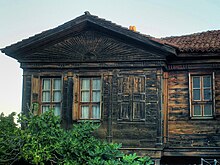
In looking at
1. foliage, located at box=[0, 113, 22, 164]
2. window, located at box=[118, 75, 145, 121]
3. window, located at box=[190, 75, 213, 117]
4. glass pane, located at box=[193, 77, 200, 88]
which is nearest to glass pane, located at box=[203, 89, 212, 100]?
window, located at box=[190, 75, 213, 117]

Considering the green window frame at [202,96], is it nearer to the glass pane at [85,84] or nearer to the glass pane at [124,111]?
the glass pane at [124,111]

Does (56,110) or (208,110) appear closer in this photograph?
(208,110)

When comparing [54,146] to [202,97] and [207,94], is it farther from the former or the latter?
[207,94]

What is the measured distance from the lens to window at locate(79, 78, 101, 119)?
17266 millimetres

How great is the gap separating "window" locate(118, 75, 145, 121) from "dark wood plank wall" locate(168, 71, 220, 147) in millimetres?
1245

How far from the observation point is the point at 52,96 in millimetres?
17688

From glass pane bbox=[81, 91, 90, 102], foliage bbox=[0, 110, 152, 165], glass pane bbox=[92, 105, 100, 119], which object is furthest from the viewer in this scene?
glass pane bbox=[81, 91, 90, 102]

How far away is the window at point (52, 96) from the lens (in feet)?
58.0

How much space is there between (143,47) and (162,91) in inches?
72.4

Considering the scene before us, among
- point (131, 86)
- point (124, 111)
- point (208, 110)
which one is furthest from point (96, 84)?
point (208, 110)

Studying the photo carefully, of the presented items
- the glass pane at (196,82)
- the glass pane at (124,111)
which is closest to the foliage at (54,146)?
the glass pane at (124,111)

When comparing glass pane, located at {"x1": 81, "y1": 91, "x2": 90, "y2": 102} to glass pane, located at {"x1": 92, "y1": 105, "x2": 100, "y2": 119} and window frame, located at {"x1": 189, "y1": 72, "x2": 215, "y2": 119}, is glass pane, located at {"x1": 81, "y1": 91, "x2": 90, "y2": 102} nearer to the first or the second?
glass pane, located at {"x1": 92, "y1": 105, "x2": 100, "y2": 119}

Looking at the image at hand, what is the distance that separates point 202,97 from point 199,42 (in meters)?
2.28

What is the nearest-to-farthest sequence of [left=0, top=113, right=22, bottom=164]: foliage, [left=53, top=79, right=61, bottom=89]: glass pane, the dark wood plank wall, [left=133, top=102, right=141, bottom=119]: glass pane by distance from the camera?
1. [left=0, top=113, right=22, bottom=164]: foliage
2. the dark wood plank wall
3. [left=133, top=102, right=141, bottom=119]: glass pane
4. [left=53, top=79, right=61, bottom=89]: glass pane
